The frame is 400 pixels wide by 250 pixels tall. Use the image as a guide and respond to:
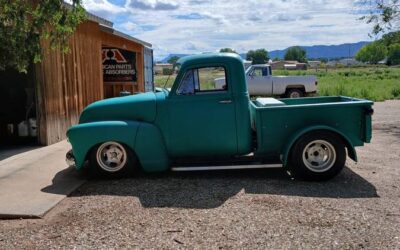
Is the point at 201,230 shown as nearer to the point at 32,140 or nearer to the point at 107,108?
the point at 107,108

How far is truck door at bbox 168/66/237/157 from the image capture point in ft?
22.8

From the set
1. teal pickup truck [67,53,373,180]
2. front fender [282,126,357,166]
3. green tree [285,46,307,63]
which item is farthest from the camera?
green tree [285,46,307,63]

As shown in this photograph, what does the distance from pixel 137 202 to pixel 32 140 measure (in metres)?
6.03

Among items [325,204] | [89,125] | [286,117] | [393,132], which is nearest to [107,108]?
[89,125]

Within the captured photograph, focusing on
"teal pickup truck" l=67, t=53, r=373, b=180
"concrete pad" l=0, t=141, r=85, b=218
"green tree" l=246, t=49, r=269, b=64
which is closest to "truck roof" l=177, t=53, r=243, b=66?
"teal pickup truck" l=67, t=53, r=373, b=180

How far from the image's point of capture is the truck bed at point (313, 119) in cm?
681

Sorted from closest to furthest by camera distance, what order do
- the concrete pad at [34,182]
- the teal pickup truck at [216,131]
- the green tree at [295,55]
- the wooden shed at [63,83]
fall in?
the concrete pad at [34,182]
the teal pickup truck at [216,131]
the wooden shed at [63,83]
the green tree at [295,55]

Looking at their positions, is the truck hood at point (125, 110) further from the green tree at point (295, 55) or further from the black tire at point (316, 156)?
the green tree at point (295, 55)

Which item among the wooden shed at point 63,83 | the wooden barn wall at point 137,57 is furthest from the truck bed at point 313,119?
the wooden barn wall at point 137,57

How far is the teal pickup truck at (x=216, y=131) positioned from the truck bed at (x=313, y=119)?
14mm

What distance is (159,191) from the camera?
6379 millimetres

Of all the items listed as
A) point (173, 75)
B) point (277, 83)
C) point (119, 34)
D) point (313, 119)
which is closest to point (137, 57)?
point (119, 34)

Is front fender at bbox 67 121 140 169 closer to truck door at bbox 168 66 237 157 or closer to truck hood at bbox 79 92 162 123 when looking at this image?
truck hood at bbox 79 92 162 123

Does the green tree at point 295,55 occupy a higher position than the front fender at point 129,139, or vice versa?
the green tree at point 295,55
